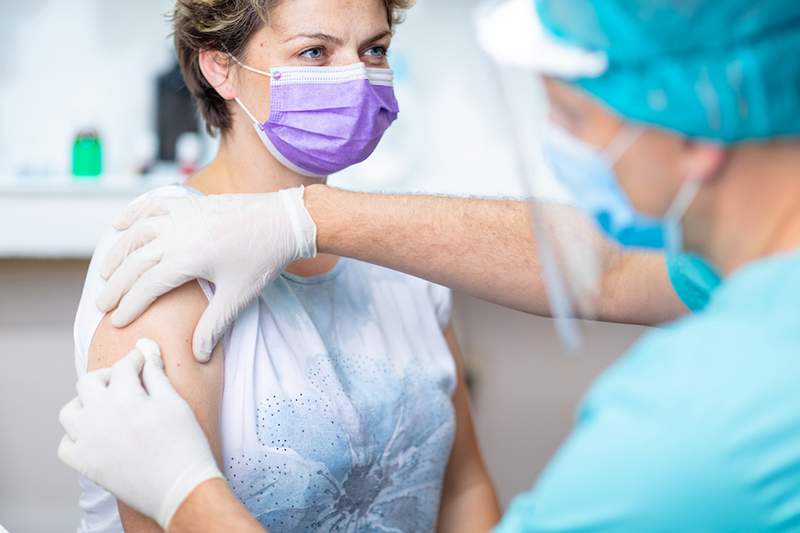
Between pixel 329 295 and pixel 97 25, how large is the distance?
1861 mm

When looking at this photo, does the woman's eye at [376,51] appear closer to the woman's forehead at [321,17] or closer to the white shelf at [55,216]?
the woman's forehead at [321,17]

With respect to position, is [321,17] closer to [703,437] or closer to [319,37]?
[319,37]

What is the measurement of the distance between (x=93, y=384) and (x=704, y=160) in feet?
2.72

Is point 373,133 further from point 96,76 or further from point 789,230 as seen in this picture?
point 96,76

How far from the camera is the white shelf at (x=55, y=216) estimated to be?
2.68 m

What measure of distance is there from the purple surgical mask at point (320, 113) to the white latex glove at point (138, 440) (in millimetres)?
441

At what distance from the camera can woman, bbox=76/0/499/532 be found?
147cm

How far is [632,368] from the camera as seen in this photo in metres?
0.87

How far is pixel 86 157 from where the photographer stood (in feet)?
9.36

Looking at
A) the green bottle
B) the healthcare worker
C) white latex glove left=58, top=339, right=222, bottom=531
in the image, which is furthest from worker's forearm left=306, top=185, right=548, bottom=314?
the green bottle

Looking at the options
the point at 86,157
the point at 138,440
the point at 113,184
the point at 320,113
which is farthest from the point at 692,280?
the point at 86,157

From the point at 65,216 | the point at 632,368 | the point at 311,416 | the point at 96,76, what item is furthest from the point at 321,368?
the point at 96,76

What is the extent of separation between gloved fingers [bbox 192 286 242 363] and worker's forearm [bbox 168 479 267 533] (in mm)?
236

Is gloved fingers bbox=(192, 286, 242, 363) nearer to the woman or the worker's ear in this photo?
the woman
